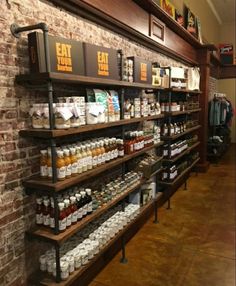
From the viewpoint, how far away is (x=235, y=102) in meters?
10.1

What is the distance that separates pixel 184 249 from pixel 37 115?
2.24 m

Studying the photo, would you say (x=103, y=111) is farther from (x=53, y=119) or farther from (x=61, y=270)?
(x=61, y=270)

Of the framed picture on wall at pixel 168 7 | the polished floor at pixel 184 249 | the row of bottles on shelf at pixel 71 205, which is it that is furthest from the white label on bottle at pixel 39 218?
the framed picture on wall at pixel 168 7

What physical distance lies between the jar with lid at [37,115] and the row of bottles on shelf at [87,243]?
1.03 meters

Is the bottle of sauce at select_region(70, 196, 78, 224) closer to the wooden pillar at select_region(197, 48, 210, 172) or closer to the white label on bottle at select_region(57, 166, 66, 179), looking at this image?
the white label on bottle at select_region(57, 166, 66, 179)

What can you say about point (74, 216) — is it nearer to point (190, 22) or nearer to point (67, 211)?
point (67, 211)

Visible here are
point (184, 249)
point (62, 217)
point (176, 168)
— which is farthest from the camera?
point (176, 168)

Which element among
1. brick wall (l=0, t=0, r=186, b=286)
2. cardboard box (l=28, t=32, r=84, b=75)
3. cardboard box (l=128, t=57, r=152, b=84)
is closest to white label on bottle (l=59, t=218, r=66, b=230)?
brick wall (l=0, t=0, r=186, b=286)

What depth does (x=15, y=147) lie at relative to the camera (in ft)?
6.39

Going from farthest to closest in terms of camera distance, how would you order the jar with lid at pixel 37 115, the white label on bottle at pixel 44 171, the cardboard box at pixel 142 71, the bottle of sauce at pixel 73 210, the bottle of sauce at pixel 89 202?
1. the cardboard box at pixel 142 71
2. the bottle of sauce at pixel 89 202
3. the bottle of sauce at pixel 73 210
4. the white label on bottle at pixel 44 171
5. the jar with lid at pixel 37 115

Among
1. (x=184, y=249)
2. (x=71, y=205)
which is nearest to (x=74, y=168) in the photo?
(x=71, y=205)

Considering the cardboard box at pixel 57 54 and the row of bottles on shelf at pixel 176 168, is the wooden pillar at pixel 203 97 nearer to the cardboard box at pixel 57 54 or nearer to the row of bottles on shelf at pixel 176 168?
the row of bottles on shelf at pixel 176 168

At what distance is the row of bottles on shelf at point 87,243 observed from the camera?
213cm

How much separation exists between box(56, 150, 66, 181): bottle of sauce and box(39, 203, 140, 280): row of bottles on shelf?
0.68 meters
